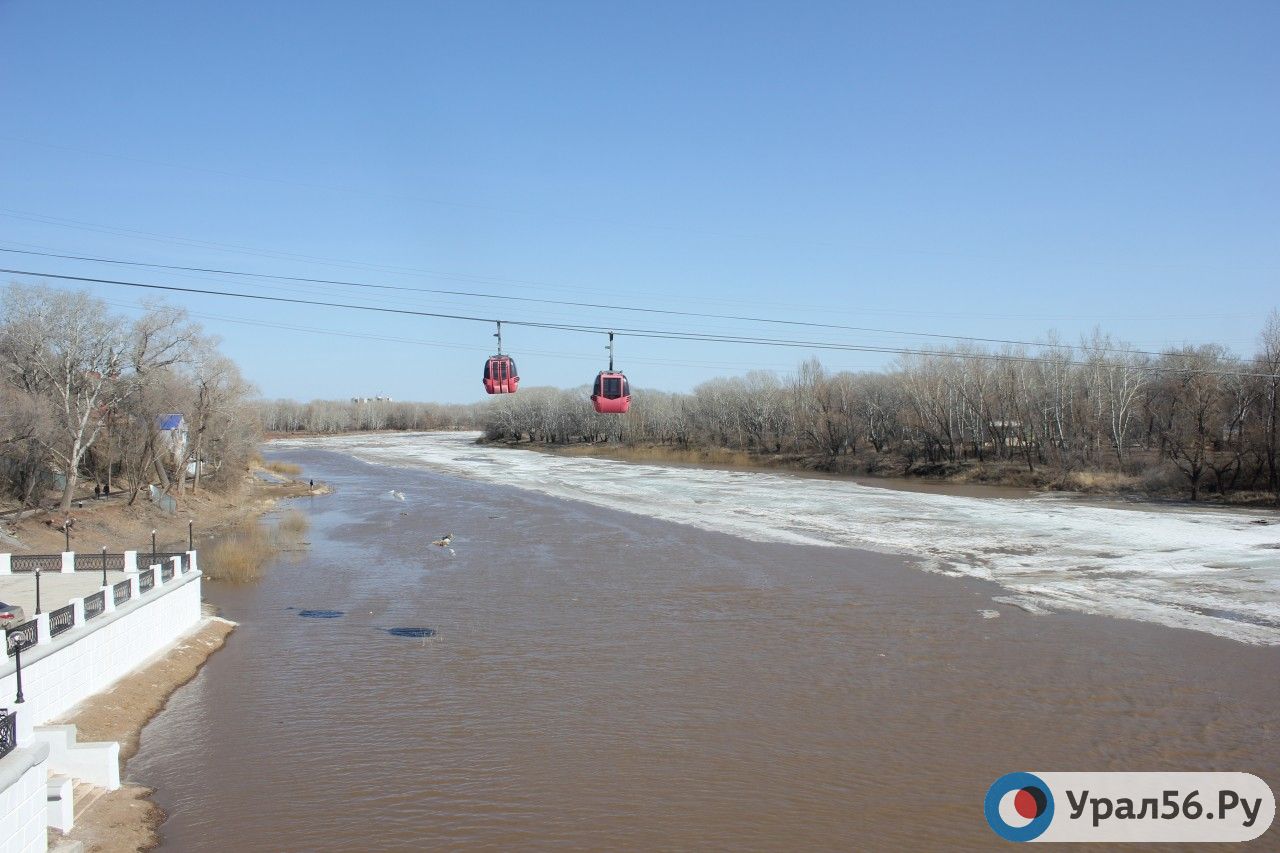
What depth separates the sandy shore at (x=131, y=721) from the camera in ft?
30.3

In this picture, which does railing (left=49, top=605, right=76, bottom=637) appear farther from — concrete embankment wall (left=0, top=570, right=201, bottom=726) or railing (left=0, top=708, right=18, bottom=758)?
railing (left=0, top=708, right=18, bottom=758)

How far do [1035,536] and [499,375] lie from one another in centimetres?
1876

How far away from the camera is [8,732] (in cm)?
802

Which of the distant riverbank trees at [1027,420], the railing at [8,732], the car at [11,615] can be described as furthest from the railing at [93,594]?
the distant riverbank trees at [1027,420]

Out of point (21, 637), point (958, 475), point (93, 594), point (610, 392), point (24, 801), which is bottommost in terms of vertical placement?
point (24, 801)

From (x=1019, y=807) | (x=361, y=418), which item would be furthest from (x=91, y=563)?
(x=361, y=418)

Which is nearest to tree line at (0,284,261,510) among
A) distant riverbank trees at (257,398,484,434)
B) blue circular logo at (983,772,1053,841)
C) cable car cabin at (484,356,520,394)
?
cable car cabin at (484,356,520,394)

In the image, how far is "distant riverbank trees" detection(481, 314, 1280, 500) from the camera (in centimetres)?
4141

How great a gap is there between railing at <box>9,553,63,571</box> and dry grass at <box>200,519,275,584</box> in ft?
16.3

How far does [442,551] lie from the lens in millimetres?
27719

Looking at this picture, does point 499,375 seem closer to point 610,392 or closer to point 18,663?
point 610,392

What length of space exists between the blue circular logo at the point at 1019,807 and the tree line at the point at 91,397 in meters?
25.4

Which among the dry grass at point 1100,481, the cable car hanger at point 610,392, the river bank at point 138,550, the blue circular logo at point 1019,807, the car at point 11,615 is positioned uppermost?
the cable car hanger at point 610,392

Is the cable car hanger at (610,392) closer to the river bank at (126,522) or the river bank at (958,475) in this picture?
the river bank at (126,522)
